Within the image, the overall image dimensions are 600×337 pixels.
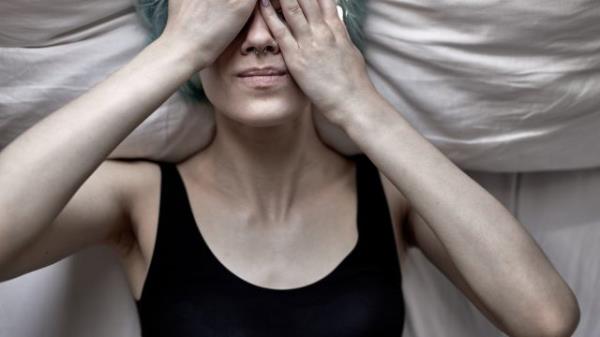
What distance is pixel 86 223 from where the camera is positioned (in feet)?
3.59

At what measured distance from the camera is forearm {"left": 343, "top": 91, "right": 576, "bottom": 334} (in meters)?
1.04

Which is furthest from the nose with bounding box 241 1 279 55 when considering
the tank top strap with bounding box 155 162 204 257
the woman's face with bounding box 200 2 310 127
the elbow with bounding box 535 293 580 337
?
the elbow with bounding box 535 293 580 337

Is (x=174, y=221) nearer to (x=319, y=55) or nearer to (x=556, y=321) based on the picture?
(x=319, y=55)

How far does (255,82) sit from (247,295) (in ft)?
0.80

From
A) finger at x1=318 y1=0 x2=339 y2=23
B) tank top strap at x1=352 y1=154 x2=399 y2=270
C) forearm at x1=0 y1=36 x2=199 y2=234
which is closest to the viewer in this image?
forearm at x1=0 y1=36 x2=199 y2=234

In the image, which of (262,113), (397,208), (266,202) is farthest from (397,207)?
(262,113)

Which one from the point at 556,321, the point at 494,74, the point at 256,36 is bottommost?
the point at 556,321

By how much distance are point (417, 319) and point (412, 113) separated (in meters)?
0.26

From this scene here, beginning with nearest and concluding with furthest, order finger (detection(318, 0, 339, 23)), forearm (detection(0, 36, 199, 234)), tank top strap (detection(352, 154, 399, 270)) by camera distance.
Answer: forearm (detection(0, 36, 199, 234))
finger (detection(318, 0, 339, 23))
tank top strap (detection(352, 154, 399, 270))

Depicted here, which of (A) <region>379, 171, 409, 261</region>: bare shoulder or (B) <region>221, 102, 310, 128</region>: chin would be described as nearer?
(B) <region>221, 102, 310, 128</region>: chin

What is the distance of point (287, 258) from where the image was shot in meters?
1.16

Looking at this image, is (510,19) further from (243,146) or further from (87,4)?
(87,4)

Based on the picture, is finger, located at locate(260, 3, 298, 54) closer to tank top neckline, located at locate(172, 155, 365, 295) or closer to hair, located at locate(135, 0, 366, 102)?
hair, located at locate(135, 0, 366, 102)

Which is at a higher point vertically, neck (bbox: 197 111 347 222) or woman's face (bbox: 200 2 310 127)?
woman's face (bbox: 200 2 310 127)
